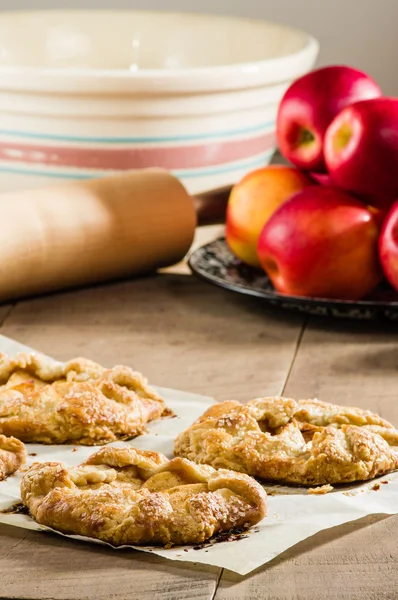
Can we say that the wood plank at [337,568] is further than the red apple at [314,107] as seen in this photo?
No

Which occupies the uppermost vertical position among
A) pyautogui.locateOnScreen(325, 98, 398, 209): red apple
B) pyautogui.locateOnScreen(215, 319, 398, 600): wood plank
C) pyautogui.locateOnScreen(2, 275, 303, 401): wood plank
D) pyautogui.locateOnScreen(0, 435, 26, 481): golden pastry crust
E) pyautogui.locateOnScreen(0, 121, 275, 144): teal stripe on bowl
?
pyautogui.locateOnScreen(325, 98, 398, 209): red apple

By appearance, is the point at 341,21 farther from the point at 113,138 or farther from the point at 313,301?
the point at 313,301

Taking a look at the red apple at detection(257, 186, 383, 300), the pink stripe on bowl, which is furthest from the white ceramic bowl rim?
the red apple at detection(257, 186, 383, 300)

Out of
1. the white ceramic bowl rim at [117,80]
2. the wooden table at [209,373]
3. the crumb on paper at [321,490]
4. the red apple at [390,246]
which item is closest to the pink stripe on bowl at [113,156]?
the white ceramic bowl rim at [117,80]

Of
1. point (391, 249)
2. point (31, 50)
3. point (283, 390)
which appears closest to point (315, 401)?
point (283, 390)

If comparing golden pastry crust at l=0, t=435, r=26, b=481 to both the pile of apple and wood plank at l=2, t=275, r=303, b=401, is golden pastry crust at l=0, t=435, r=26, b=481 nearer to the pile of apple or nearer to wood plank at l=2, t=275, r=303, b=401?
wood plank at l=2, t=275, r=303, b=401

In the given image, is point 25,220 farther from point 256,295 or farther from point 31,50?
point 31,50

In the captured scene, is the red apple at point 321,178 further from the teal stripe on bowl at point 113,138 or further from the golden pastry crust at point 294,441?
the golden pastry crust at point 294,441
